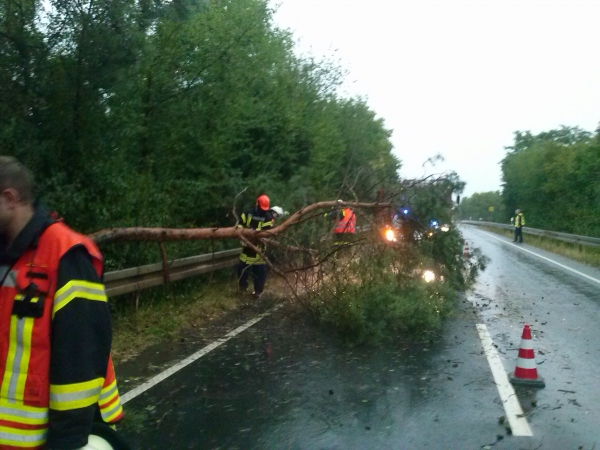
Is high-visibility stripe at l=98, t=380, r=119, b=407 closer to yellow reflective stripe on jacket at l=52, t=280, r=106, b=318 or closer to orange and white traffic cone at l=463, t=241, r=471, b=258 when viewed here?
yellow reflective stripe on jacket at l=52, t=280, r=106, b=318

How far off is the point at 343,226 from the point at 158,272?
10.9 ft

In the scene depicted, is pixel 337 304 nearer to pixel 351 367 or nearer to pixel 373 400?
pixel 351 367

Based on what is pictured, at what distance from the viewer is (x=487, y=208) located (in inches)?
3743

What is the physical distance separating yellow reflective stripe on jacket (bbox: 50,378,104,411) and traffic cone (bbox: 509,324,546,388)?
599 cm

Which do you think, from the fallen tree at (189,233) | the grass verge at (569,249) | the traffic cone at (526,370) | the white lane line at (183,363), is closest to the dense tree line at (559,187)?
the grass verge at (569,249)

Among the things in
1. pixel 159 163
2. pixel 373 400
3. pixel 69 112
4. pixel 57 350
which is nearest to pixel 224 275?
pixel 159 163

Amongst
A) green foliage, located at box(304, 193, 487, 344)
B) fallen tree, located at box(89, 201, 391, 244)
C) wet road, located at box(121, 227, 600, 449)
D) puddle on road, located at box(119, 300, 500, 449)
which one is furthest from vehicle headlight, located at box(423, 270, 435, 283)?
puddle on road, located at box(119, 300, 500, 449)

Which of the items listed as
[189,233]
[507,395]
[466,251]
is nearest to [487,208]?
[466,251]

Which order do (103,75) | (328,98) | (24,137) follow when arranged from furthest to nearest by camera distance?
(328,98) → (103,75) → (24,137)

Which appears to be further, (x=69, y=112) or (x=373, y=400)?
(x=69, y=112)

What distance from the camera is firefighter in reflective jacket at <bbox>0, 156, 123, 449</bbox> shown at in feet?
8.61

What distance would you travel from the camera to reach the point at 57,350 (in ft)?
8.61

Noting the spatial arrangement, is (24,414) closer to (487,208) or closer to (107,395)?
(107,395)

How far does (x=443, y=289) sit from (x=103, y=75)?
686 centimetres
